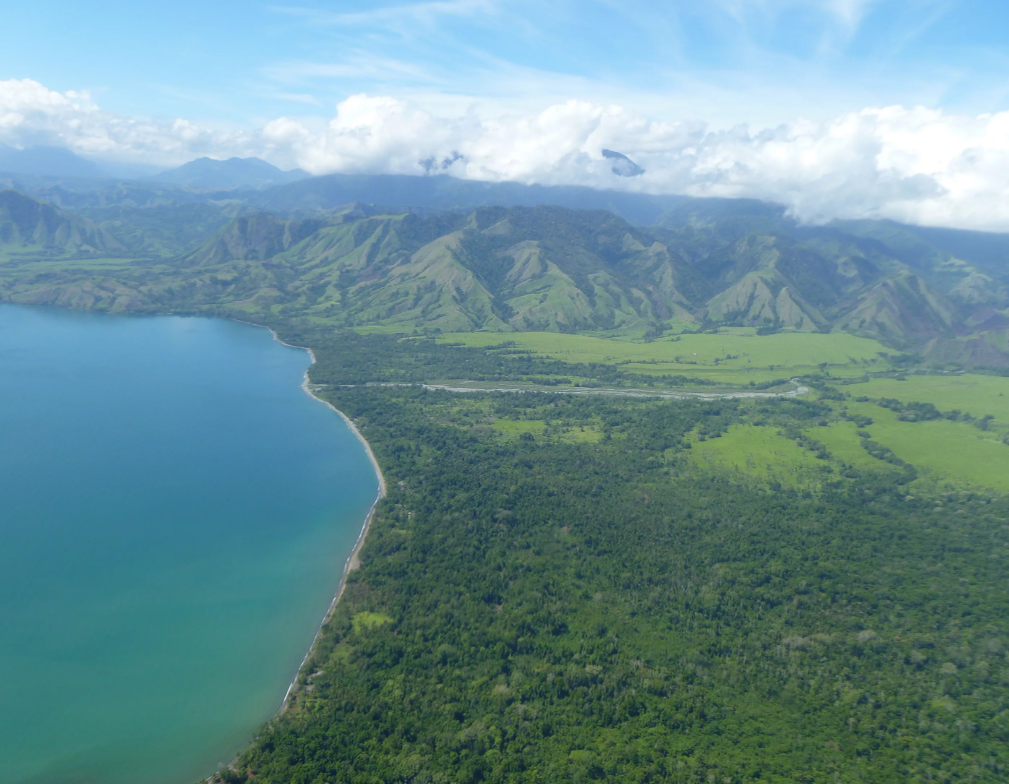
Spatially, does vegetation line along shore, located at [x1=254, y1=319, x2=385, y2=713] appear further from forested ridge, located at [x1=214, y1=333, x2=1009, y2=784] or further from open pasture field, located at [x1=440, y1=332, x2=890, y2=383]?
open pasture field, located at [x1=440, y1=332, x2=890, y2=383]

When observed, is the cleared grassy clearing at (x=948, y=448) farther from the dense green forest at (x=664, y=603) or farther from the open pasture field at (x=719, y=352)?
the open pasture field at (x=719, y=352)

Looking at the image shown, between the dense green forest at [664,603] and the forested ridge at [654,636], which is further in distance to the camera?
the dense green forest at [664,603]

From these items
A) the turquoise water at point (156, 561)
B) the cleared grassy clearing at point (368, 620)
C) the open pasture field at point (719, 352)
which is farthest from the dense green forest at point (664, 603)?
the open pasture field at point (719, 352)

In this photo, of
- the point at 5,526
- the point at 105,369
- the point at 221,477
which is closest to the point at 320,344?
the point at 105,369

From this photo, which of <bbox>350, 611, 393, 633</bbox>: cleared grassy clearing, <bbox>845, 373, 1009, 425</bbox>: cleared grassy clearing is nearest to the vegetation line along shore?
<bbox>350, 611, 393, 633</bbox>: cleared grassy clearing

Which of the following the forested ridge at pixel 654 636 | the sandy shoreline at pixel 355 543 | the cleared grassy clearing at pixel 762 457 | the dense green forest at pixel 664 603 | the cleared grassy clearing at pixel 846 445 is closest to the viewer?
the forested ridge at pixel 654 636

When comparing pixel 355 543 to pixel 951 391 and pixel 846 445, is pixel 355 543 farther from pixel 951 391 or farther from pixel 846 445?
pixel 951 391

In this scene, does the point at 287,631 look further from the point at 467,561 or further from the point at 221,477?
the point at 221,477
